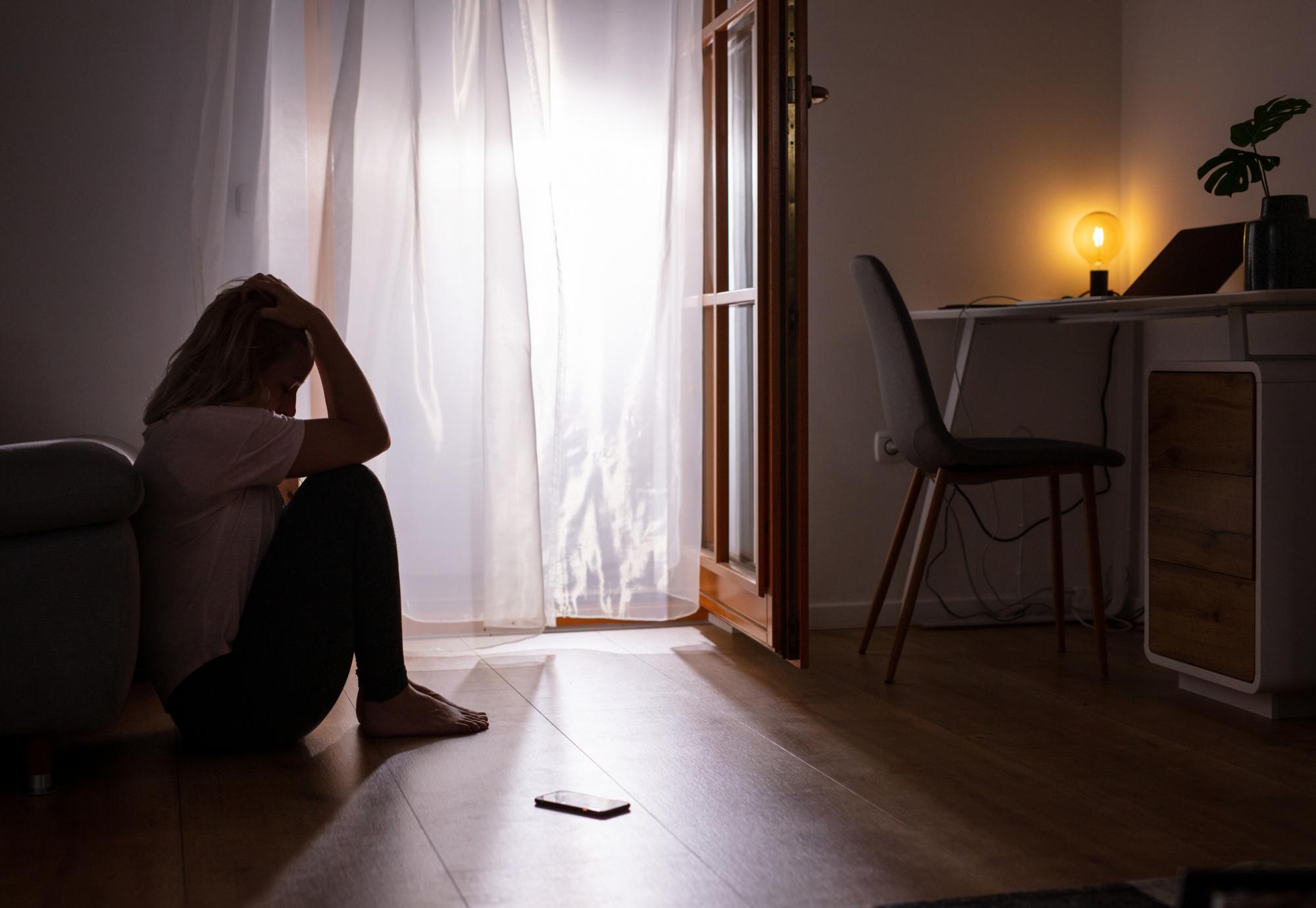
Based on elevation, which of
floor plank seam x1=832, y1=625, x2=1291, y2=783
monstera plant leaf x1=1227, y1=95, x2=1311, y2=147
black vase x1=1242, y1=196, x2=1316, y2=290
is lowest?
floor plank seam x1=832, y1=625, x2=1291, y2=783

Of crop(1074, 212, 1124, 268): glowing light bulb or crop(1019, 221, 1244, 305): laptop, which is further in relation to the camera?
crop(1074, 212, 1124, 268): glowing light bulb

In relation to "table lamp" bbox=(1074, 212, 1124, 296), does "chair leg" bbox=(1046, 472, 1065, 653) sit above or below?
below

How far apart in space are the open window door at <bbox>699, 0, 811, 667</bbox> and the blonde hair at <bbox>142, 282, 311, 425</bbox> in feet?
3.35

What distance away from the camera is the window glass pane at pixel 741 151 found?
290 cm

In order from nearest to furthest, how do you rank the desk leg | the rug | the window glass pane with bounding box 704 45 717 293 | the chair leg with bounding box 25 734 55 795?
the rug, the chair leg with bounding box 25 734 55 795, the desk leg, the window glass pane with bounding box 704 45 717 293

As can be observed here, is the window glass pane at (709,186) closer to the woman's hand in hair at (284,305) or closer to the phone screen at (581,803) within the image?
the woman's hand in hair at (284,305)

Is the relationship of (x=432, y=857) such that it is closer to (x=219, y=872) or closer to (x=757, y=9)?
(x=219, y=872)

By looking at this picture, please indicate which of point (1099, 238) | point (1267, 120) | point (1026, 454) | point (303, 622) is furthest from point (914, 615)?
point (303, 622)

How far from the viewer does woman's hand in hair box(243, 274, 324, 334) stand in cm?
211

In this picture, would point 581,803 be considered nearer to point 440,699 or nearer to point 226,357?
point 440,699

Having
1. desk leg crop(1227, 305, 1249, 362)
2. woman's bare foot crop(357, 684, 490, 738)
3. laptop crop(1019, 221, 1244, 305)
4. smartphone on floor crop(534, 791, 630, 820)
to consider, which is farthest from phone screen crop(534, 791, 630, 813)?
Result: laptop crop(1019, 221, 1244, 305)

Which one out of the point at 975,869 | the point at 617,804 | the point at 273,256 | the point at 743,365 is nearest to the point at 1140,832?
the point at 975,869

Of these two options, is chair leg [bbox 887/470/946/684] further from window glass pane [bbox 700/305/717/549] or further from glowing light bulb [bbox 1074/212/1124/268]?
glowing light bulb [bbox 1074/212/1124/268]

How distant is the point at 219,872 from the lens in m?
1.57
